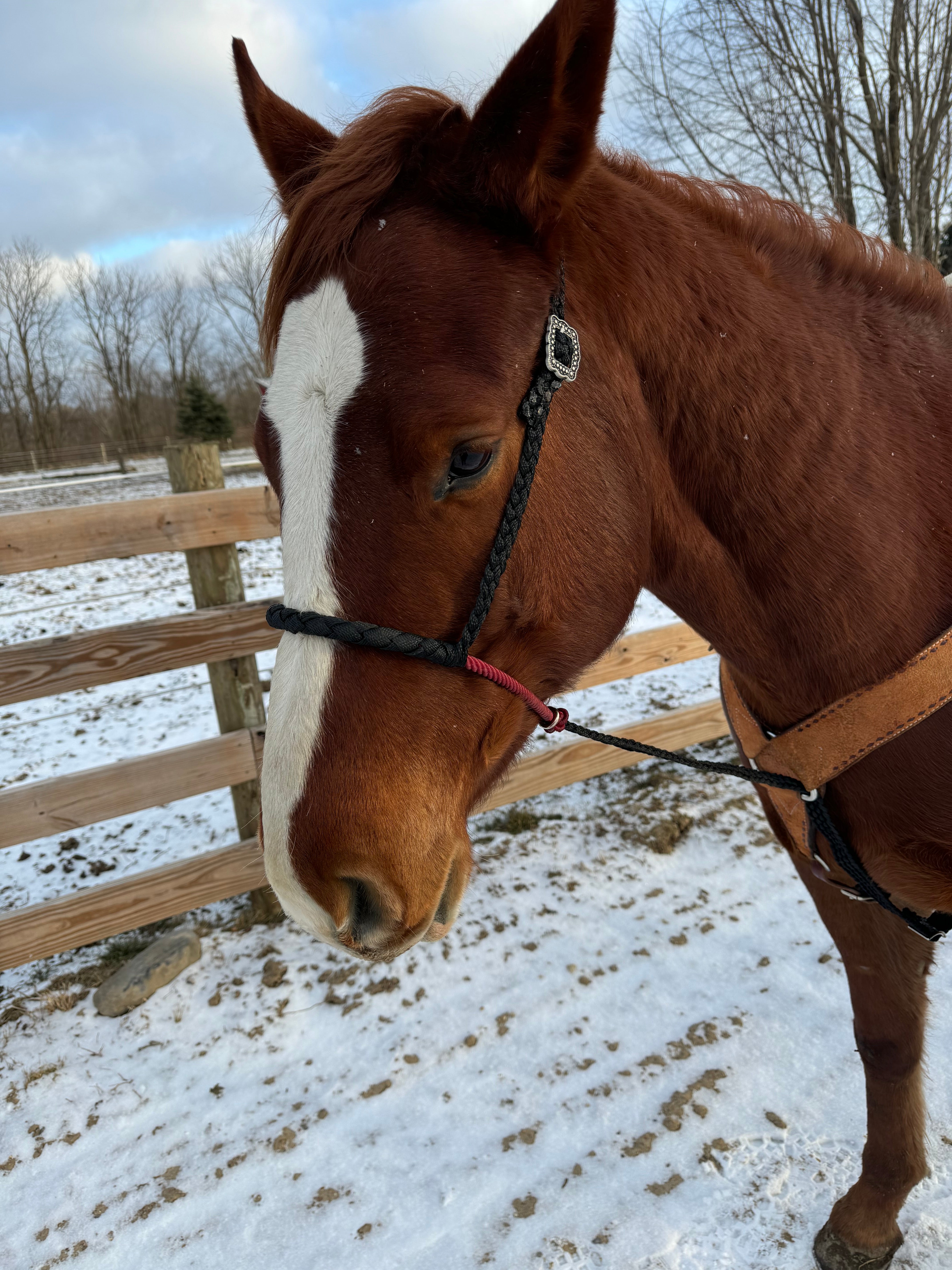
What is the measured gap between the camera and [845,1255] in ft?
6.10

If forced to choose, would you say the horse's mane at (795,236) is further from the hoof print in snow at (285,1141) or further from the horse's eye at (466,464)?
the hoof print in snow at (285,1141)

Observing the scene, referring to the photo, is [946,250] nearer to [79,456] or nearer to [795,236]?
[795,236]

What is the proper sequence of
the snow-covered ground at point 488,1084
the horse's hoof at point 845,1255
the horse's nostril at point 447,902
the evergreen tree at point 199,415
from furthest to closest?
the evergreen tree at point 199,415, the snow-covered ground at point 488,1084, the horse's hoof at point 845,1255, the horse's nostril at point 447,902

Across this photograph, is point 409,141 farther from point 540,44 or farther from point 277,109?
point 277,109

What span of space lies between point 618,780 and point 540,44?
12.9ft

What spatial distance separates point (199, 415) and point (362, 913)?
33650 millimetres

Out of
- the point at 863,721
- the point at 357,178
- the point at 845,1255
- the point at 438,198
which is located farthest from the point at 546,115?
the point at 845,1255

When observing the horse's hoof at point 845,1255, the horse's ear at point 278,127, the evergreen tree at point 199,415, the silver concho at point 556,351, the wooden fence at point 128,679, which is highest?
the evergreen tree at point 199,415

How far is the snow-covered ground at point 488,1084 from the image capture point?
2016 millimetres

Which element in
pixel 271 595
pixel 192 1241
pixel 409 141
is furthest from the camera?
pixel 271 595

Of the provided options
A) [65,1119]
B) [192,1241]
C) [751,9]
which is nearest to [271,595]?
[65,1119]

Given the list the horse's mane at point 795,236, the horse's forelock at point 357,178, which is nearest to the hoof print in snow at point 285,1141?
the horse's forelock at point 357,178

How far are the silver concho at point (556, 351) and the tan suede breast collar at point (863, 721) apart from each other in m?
0.79

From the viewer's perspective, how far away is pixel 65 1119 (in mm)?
2398
